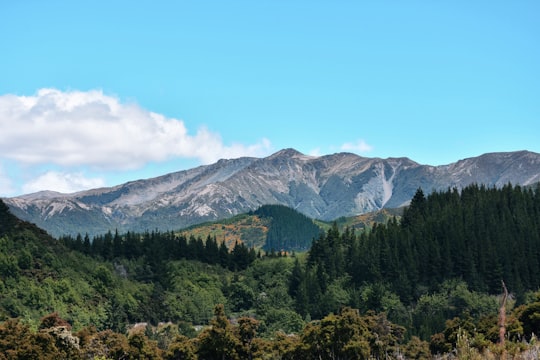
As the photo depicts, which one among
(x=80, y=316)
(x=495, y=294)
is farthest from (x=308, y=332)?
(x=495, y=294)

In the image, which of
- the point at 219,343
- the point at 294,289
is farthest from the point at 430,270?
the point at 219,343

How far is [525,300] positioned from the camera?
160250 mm

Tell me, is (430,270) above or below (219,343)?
above

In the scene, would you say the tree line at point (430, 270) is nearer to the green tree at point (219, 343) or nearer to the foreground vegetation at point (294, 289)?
the foreground vegetation at point (294, 289)

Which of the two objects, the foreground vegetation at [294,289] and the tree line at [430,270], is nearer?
the foreground vegetation at [294,289]

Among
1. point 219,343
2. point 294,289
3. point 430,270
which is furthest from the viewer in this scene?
point 294,289

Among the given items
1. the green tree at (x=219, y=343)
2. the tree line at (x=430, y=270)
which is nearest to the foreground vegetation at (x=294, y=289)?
the tree line at (x=430, y=270)

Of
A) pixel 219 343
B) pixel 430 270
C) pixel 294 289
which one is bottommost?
pixel 294 289

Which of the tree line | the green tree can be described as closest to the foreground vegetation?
the tree line

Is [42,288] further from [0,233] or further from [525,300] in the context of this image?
[525,300]

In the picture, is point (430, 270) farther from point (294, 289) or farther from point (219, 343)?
point (219, 343)

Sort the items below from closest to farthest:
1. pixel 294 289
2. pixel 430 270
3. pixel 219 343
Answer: pixel 219 343 < pixel 430 270 < pixel 294 289

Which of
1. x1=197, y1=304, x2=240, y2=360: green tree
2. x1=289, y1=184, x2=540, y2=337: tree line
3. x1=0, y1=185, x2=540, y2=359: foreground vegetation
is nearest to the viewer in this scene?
x1=197, y1=304, x2=240, y2=360: green tree

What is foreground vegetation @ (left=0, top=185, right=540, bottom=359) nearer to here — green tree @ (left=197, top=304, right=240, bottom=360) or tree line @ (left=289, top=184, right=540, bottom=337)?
tree line @ (left=289, top=184, right=540, bottom=337)
